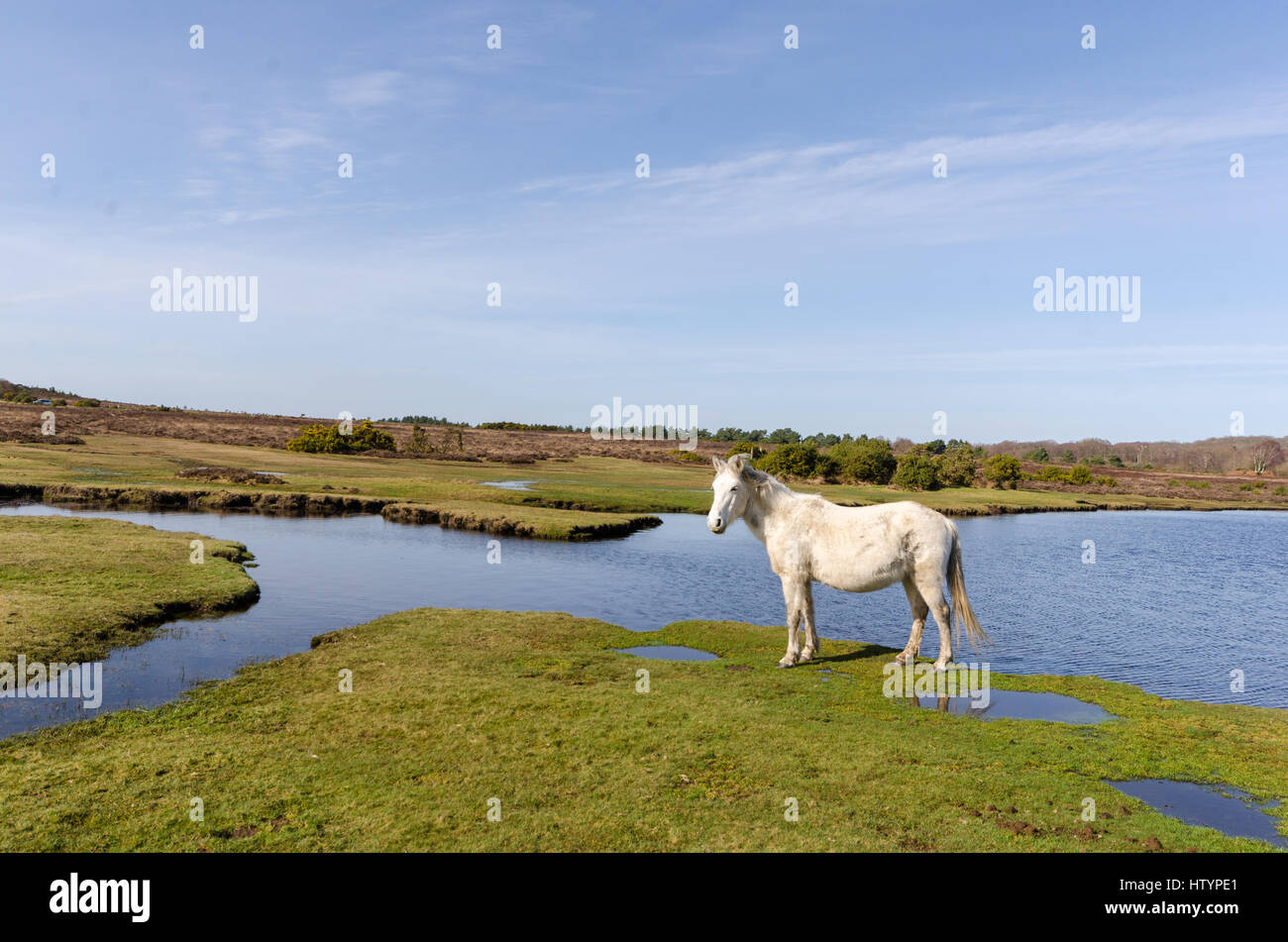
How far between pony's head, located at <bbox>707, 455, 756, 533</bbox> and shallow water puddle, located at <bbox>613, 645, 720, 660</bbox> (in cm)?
367

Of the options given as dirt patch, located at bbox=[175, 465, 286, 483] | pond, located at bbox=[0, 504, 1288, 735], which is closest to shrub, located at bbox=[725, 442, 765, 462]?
pond, located at bbox=[0, 504, 1288, 735]

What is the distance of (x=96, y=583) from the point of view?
776 inches

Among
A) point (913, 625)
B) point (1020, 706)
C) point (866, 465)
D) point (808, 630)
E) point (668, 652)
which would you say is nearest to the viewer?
point (1020, 706)

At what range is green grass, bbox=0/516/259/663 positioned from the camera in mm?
15297

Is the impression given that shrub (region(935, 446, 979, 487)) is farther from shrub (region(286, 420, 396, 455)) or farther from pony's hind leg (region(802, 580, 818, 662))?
pony's hind leg (region(802, 580, 818, 662))

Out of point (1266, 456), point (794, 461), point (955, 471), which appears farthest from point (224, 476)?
point (1266, 456)

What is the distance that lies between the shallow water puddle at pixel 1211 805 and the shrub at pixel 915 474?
73.6m

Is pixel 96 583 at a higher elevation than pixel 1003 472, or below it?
below

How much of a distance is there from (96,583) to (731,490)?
1769 centimetres

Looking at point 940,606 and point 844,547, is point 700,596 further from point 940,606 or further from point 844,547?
point 940,606

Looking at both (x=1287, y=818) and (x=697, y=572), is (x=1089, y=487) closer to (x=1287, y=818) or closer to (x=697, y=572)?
(x=697, y=572)

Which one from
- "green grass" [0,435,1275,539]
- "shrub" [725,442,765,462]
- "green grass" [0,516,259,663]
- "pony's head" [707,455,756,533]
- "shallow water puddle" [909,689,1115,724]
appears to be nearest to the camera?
"shallow water puddle" [909,689,1115,724]

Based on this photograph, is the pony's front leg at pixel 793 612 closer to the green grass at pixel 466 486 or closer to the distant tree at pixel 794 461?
the green grass at pixel 466 486
